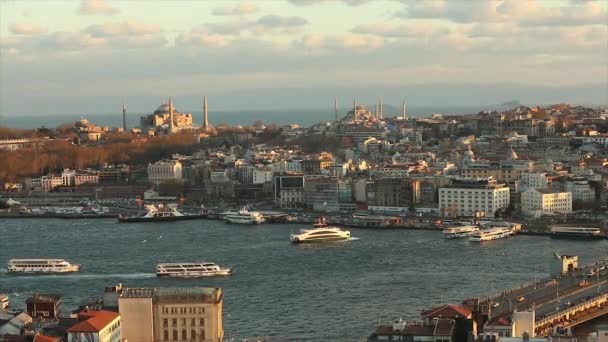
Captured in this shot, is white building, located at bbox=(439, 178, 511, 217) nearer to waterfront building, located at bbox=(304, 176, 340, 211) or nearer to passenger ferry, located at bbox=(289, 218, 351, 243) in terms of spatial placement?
waterfront building, located at bbox=(304, 176, 340, 211)

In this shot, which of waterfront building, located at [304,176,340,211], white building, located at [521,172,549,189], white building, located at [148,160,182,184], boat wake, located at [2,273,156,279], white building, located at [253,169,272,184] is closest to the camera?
boat wake, located at [2,273,156,279]

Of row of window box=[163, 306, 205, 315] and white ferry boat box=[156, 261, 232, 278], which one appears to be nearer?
row of window box=[163, 306, 205, 315]

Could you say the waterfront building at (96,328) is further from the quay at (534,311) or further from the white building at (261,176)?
the white building at (261,176)

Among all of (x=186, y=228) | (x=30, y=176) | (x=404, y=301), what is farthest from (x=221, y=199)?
(x=404, y=301)

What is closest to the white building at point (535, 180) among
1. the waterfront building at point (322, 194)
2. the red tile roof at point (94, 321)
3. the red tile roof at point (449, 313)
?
the waterfront building at point (322, 194)

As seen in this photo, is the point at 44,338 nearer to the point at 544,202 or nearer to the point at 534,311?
the point at 534,311

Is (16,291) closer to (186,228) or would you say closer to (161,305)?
(161,305)

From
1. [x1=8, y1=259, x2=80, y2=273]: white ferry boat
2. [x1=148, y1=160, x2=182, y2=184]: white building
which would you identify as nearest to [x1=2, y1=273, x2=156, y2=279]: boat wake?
[x1=8, y1=259, x2=80, y2=273]: white ferry boat

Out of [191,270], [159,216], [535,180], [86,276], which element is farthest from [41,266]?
[535,180]
